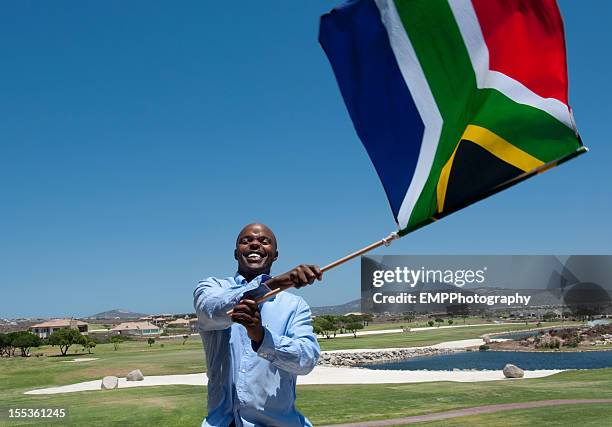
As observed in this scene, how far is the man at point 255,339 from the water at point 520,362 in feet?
131

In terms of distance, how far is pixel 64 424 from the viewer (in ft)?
51.2

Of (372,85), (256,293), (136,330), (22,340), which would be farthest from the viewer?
(136,330)

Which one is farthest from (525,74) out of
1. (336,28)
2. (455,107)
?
(336,28)

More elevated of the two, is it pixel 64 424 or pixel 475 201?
pixel 475 201

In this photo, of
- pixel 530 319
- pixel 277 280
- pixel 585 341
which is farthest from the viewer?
pixel 530 319

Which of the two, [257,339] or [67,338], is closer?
[257,339]

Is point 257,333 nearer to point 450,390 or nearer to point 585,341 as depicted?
point 450,390

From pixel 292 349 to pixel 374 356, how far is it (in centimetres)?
5333

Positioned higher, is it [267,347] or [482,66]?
[482,66]

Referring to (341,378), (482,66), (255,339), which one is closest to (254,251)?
(255,339)

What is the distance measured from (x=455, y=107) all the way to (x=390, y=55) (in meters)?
0.62

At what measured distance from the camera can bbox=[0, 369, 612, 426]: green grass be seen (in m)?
15.9

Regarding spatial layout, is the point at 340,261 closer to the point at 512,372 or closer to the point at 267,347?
the point at 267,347

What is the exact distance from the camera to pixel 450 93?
4254mm
